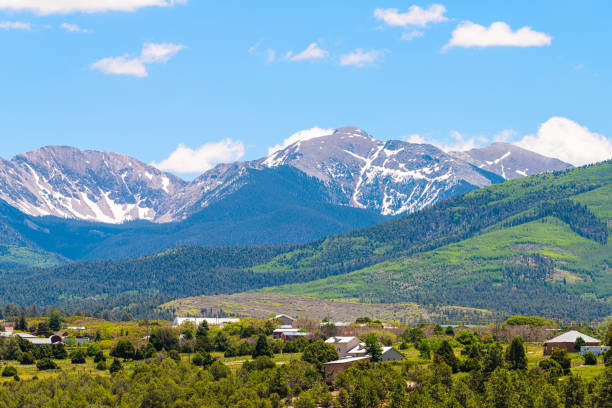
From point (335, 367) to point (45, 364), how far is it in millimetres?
59977

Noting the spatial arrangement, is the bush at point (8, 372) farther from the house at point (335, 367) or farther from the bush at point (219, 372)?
the house at point (335, 367)

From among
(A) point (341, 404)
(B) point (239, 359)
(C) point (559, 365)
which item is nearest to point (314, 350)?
(B) point (239, 359)

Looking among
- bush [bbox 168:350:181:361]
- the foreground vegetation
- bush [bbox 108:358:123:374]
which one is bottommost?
the foreground vegetation

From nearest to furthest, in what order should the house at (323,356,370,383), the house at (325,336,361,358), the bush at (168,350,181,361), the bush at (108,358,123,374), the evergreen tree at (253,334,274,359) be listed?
the house at (323,356,370,383) < the bush at (108,358,123,374) < the bush at (168,350,181,361) < the house at (325,336,361,358) < the evergreen tree at (253,334,274,359)

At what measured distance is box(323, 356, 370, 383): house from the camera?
162062 mm

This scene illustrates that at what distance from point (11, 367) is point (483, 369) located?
89.8 metres

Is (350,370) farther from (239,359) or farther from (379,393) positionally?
(239,359)

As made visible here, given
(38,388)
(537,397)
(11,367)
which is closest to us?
(537,397)

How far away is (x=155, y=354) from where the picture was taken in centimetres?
19950

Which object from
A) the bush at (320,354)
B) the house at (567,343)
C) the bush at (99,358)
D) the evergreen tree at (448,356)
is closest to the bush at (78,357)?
the bush at (99,358)

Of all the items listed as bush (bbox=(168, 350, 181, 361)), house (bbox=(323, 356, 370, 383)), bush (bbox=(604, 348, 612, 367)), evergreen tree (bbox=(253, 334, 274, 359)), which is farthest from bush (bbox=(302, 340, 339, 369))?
bush (bbox=(604, 348, 612, 367))

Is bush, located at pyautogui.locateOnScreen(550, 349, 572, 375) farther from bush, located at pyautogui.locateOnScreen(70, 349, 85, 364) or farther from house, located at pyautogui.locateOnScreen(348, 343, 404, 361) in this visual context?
bush, located at pyautogui.locateOnScreen(70, 349, 85, 364)

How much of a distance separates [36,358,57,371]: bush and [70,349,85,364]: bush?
8.36 metres

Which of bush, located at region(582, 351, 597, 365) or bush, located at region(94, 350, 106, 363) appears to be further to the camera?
bush, located at region(94, 350, 106, 363)
